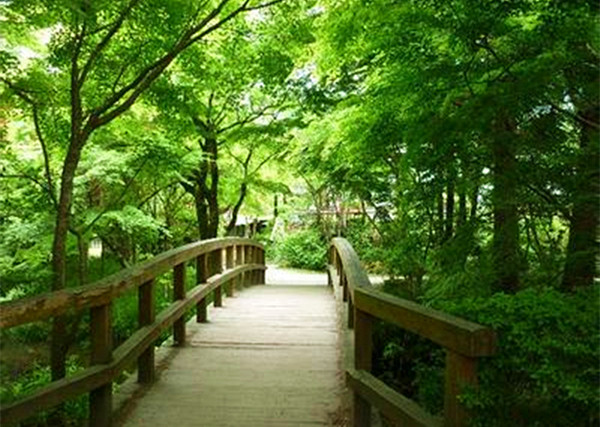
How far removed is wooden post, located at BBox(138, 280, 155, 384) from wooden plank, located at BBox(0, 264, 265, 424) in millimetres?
71

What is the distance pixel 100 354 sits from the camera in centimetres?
354

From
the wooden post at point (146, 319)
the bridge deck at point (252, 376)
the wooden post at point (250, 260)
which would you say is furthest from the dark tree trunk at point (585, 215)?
the wooden post at point (250, 260)

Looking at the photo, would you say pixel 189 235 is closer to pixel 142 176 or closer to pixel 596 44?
pixel 142 176

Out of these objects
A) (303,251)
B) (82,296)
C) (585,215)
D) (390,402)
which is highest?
(585,215)

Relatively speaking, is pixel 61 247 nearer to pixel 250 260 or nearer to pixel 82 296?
pixel 82 296

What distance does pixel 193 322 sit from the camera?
22.4 ft

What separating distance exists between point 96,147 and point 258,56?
289 centimetres

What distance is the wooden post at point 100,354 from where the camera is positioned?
3.52 metres

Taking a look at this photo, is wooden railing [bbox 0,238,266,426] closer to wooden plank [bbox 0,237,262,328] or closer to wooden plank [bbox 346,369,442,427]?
wooden plank [bbox 0,237,262,328]

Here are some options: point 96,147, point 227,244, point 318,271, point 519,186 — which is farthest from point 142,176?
point 318,271

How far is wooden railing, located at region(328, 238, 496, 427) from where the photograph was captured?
7.41ft

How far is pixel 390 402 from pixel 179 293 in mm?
3046

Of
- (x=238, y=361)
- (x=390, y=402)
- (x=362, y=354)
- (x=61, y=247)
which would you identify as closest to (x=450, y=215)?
(x=238, y=361)

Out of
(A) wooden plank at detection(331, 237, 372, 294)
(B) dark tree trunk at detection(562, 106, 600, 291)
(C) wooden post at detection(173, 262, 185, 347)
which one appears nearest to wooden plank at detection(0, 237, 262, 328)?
(C) wooden post at detection(173, 262, 185, 347)
